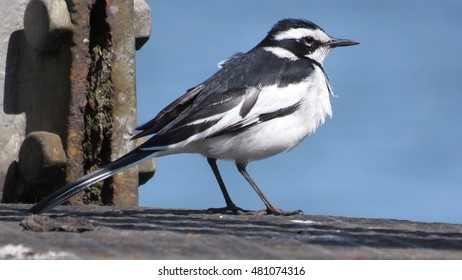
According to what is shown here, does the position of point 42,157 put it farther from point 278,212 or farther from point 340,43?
point 340,43

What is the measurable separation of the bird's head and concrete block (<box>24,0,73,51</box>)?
1620 millimetres

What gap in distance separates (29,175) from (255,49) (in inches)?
83.1

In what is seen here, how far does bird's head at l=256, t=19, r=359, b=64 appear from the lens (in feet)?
31.2

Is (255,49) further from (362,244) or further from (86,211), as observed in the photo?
(362,244)

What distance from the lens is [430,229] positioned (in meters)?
6.82

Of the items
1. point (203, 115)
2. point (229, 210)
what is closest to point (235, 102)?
point (203, 115)

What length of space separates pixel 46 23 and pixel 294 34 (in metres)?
2.01

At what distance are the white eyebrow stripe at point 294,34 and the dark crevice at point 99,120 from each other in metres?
1.43

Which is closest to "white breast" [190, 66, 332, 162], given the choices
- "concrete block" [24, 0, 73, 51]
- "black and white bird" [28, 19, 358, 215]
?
"black and white bird" [28, 19, 358, 215]

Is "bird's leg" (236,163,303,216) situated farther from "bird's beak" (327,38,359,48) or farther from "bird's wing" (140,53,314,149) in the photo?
"bird's beak" (327,38,359,48)

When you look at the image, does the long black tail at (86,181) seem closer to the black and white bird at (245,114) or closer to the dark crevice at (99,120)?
the black and white bird at (245,114)

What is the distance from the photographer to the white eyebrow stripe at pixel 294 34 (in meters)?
9.54

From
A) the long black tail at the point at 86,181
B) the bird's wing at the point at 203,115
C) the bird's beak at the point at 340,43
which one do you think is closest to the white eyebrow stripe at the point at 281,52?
the bird's beak at the point at 340,43
